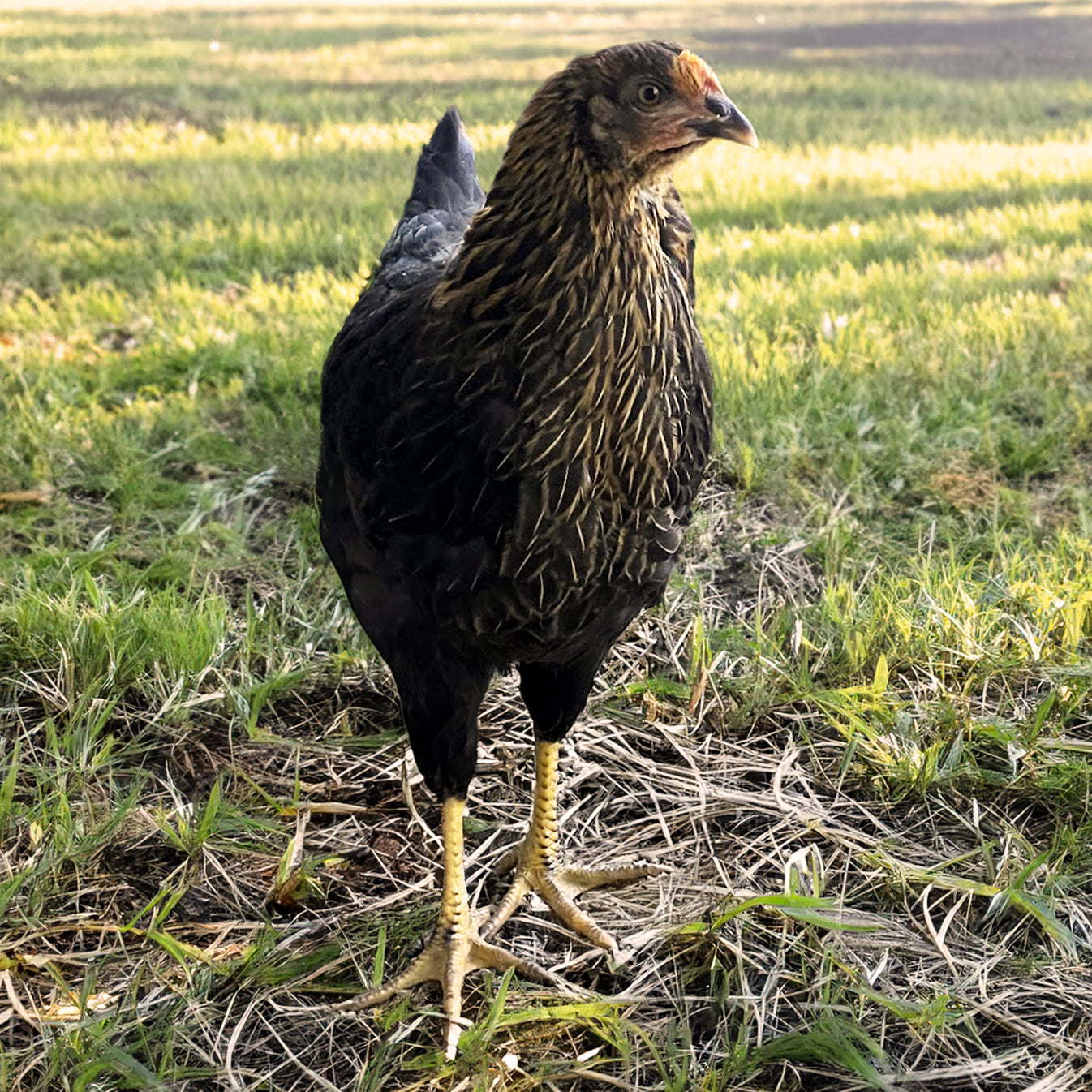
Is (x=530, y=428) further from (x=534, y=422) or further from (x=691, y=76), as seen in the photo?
(x=691, y=76)

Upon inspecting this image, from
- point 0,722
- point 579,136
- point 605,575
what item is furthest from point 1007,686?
point 0,722

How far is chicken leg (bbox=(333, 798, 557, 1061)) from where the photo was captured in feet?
7.38

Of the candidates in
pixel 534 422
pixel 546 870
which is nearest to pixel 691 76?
pixel 534 422

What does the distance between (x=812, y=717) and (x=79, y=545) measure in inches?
82.5

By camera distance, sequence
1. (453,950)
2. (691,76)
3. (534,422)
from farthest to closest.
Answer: (453,950)
(534,422)
(691,76)

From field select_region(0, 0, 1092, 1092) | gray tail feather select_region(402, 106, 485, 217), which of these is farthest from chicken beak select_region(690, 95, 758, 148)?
field select_region(0, 0, 1092, 1092)

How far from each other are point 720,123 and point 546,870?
1493 millimetres

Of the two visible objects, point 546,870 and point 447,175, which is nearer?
point 546,870

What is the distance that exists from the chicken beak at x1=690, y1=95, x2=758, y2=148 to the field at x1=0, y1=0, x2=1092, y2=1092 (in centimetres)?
130

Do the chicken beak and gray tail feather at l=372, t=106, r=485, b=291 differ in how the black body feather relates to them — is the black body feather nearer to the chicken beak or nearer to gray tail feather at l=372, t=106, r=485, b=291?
the chicken beak

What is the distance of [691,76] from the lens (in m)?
1.78

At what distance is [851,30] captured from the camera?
10.8 meters

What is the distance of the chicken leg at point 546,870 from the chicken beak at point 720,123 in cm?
123

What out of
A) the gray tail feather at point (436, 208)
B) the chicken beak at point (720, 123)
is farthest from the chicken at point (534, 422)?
the gray tail feather at point (436, 208)
